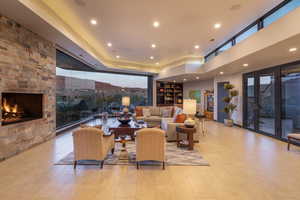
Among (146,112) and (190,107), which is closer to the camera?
(190,107)

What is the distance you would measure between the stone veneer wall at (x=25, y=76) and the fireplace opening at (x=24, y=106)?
151 mm

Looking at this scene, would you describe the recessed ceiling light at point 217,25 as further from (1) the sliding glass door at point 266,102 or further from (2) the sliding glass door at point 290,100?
(1) the sliding glass door at point 266,102

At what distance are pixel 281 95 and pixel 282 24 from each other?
2935 millimetres

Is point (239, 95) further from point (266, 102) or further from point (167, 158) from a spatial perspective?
point (167, 158)

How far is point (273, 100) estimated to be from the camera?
5.66 meters

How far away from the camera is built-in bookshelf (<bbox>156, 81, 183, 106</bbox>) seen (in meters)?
11.8

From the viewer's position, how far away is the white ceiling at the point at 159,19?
3635 millimetres

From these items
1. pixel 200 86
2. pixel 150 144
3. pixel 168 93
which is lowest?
pixel 150 144

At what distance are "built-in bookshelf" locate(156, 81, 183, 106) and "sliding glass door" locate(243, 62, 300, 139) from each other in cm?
578

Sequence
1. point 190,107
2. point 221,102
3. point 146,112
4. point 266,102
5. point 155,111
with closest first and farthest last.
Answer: point 190,107
point 266,102
point 146,112
point 155,111
point 221,102

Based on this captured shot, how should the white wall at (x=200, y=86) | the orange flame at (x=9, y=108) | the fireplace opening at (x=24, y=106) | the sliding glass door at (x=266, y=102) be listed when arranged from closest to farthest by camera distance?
the orange flame at (x=9, y=108)
the fireplace opening at (x=24, y=106)
the sliding glass door at (x=266, y=102)
the white wall at (x=200, y=86)

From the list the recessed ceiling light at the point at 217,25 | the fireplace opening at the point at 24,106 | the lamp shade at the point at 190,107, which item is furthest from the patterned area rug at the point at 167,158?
the recessed ceiling light at the point at 217,25

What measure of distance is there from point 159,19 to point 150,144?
11.1 ft

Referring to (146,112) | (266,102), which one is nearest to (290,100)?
(266,102)
